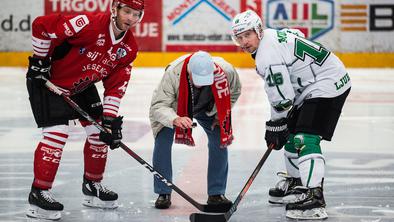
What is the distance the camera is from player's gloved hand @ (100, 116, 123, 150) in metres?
4.45

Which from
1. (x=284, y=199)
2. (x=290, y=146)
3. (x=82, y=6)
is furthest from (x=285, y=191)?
(x=82, y=6)

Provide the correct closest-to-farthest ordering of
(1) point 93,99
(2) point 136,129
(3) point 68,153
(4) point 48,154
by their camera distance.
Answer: (4) point 48,154, (1) point 93,99, (3) point 68,153, (2) point 136,129

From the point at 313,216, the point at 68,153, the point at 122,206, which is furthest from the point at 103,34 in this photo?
the point at 68,153

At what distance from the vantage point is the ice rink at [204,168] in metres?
4.54

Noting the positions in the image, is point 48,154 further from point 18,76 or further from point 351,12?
point 351,12

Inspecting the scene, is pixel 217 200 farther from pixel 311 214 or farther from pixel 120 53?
pixel 120 53

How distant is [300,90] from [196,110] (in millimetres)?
510

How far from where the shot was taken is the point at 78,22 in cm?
436

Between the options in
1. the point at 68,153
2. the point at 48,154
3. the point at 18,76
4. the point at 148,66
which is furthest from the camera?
the point at 148,66

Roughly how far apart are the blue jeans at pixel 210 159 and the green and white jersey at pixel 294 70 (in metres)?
0.38

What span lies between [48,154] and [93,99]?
434 mm

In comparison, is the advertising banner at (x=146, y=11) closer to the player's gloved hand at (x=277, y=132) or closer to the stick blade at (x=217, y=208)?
the stick blade at (x=217, y=208)

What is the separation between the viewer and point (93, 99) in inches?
185

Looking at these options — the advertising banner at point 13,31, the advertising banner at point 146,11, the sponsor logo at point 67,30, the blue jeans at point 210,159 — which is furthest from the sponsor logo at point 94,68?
the advertising banner at point 13,31
